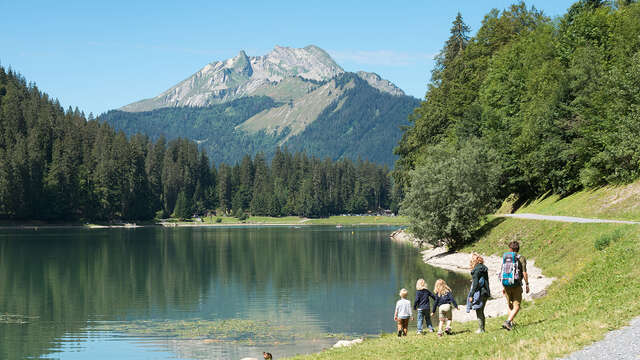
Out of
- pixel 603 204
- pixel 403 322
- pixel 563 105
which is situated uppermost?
pixel 563 105

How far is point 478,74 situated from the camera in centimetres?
9450

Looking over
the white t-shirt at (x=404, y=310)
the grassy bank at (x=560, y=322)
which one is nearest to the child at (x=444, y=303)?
the grassy bank at (x=560, y=322)

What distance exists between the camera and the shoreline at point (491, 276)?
31.7 meters

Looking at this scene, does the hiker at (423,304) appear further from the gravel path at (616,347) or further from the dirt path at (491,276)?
the gravel path at (616,347)

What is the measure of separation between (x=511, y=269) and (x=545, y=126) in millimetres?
47734

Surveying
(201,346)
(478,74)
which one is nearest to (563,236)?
(201,346)

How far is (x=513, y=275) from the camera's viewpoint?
20.5 metres

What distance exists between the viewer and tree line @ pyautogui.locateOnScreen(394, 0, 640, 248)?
186 feet

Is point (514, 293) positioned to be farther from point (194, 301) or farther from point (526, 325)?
point (194, 301)

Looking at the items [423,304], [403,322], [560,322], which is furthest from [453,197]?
[560,322]

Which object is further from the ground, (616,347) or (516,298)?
(516,298)

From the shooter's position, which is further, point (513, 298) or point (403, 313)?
point (403, 313)

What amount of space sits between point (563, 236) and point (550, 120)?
2015 centimetres

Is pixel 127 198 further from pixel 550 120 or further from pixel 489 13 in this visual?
pixel 550 120
